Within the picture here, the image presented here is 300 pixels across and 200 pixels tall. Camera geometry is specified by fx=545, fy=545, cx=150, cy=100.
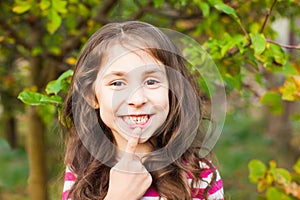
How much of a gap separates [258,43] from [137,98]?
58 centimetres

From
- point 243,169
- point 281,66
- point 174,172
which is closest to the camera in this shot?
point 174,172

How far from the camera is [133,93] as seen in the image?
1249 mm

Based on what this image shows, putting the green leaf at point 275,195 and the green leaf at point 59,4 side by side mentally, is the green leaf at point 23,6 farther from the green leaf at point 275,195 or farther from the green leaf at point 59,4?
the green leaf at point 275,195

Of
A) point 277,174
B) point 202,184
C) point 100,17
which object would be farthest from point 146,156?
point 100,17

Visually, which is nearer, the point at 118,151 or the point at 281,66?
the point at 118,151

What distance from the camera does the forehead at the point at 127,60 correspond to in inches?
50.6

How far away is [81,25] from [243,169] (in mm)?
2625

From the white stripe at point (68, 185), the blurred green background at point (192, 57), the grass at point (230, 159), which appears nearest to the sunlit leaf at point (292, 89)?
the blurred green background at point (192, 57)

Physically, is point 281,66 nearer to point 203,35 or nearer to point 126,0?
point 203,35

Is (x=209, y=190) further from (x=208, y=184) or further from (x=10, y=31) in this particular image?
(x=10, y=31)

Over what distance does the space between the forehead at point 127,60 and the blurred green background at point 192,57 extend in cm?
37

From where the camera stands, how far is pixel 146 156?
54.2 inches

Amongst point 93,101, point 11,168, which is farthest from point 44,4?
point 11,168

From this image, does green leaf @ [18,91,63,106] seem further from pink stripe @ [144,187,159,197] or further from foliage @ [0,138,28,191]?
foliage @ [0,138,28,191]
